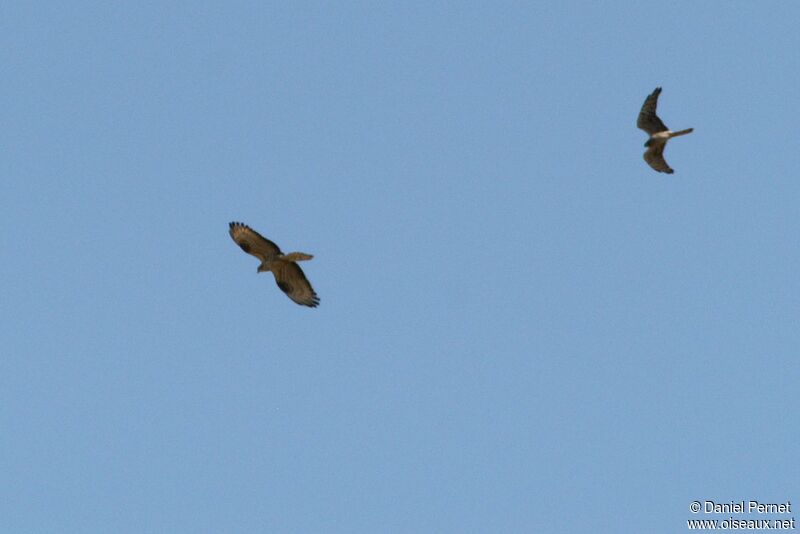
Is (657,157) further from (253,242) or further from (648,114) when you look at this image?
(253,242)

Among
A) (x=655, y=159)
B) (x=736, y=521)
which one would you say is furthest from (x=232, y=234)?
(x=736, y=521)

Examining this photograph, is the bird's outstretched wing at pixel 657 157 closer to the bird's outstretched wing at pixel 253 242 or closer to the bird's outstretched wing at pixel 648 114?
the bird's outstretched wing at pixel 648 114

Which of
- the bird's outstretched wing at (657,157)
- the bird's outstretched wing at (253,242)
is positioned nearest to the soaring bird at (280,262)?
the bird's outstretched wing at (253,242)

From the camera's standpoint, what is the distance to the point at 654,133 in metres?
37.7

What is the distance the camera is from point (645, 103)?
38.0m

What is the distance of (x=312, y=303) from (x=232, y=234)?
9.89 ft

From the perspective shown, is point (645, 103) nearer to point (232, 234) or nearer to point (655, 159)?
point (655, 159)

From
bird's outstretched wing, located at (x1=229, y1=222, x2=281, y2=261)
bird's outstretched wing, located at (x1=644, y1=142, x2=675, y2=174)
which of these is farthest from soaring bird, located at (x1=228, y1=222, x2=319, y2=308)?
bird's outstretched wing, located at (x1=644, y1=142, x2=675, y2=174)

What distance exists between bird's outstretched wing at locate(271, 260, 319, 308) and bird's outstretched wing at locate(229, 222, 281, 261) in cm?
37

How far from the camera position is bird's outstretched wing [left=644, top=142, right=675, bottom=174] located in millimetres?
37344

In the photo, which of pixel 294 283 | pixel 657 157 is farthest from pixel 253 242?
pixel 657 157

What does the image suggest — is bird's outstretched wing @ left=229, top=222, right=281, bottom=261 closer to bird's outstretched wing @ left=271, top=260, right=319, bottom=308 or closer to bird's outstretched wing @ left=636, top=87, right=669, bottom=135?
bird's outstretched wing @ left=271, top=260, right=319, bottom=308

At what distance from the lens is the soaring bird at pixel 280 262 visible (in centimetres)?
3416

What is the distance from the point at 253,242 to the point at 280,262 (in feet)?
2.78
